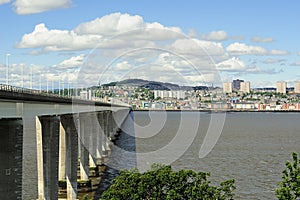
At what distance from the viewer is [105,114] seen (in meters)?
95.0

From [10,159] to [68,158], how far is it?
19526 mm

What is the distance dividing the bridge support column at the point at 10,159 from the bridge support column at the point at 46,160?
909 centimetres

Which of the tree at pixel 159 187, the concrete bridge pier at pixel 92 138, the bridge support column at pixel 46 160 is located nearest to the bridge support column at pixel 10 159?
the tree at pixel 159 187

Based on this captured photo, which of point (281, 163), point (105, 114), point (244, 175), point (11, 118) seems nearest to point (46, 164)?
point (11, 118)

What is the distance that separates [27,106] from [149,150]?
54.7m

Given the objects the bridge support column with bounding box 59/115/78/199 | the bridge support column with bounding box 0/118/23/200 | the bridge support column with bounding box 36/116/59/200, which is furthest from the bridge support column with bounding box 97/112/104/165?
the bridge support column with bounding box 0/118/23/200

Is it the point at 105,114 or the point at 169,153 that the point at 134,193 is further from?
the point at 105,114

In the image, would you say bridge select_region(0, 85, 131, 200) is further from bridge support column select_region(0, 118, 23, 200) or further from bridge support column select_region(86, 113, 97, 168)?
bridge support column select_region(86, 113, 97, 168)

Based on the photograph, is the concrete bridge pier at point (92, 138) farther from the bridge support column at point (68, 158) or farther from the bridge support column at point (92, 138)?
the bridge support column at point (68, 158)

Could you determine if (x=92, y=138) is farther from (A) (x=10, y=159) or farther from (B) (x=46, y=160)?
(A) (x=10, y=159)

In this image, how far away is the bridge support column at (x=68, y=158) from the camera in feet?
146

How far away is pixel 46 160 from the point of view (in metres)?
35.4

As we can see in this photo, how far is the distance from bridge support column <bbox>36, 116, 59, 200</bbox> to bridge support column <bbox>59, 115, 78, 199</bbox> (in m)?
8.17

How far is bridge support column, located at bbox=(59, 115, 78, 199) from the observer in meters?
44.4
